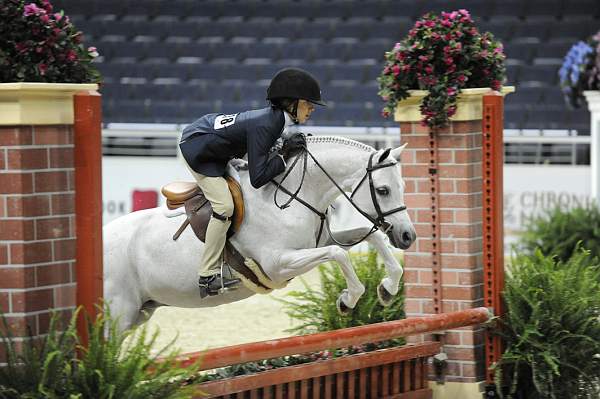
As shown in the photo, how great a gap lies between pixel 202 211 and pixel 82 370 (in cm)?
145

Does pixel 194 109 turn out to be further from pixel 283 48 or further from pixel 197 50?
pixel 283 48

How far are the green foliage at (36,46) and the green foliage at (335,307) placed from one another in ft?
6.40

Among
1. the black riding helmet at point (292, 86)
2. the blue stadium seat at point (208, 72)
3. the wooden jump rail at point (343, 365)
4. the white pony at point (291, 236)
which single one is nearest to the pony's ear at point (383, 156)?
the white pony at point (291, 236)

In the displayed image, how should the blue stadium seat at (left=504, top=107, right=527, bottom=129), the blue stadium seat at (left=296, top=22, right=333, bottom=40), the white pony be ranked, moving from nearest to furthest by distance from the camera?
the white pony
the blue stadium seat at (left=504, top=107, right=527, bottom=129)
the blue stadium seat at (left=296, top=22, right=333, bottom=40)

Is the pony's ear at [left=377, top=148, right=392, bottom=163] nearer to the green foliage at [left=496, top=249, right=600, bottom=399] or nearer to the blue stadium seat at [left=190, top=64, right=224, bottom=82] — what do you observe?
the green foliage at [left=496, top=249, right=600, bottom=399]

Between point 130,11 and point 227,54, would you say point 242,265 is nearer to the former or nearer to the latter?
point 227,54

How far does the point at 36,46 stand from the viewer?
333 cm

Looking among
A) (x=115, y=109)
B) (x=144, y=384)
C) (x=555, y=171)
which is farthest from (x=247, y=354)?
(x=115, y=109)

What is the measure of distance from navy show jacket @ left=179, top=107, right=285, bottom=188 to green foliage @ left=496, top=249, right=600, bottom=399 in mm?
1338

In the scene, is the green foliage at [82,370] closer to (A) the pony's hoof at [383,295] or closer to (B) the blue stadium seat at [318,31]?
(A) the pony's hoof at [383,295]

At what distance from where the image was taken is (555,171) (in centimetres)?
1024

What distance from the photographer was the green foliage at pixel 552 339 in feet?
15.6

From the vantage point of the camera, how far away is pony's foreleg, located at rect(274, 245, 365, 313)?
13.6 feet

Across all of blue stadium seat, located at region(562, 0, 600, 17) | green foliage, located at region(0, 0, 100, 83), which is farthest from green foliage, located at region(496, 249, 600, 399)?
blue stadium seat, located at region(562, 0, 600, 17)
